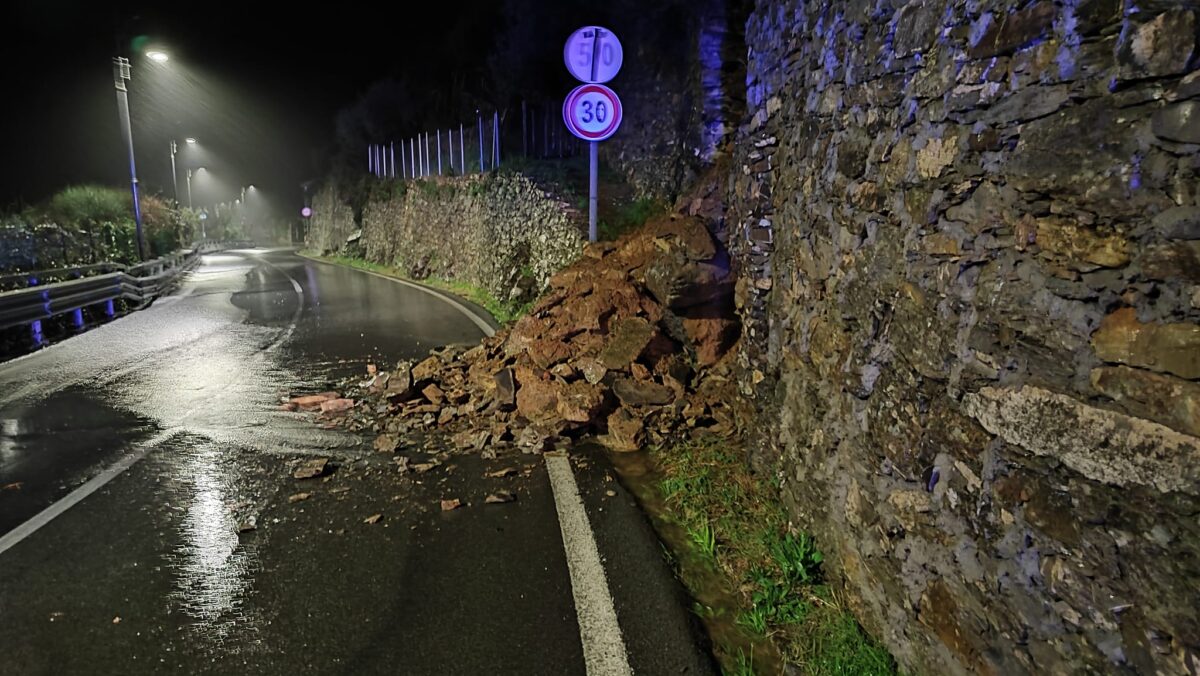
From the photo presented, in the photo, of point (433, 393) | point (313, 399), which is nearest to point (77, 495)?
point (313, 399)

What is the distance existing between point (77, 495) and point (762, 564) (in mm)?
5296

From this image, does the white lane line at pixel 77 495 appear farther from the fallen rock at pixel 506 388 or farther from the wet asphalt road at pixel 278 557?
the fallen rock at pixel 506 388

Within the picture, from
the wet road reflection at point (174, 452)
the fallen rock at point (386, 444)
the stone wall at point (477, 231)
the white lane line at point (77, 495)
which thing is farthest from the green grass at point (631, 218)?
the white lane line at point (77, 495)

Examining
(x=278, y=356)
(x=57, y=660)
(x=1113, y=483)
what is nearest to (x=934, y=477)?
(x=1113, y=483)

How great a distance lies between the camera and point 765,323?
524cm

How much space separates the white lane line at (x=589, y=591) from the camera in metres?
3.09

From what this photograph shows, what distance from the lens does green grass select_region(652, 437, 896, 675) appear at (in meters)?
3.08

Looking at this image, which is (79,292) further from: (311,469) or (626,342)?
(626,342)

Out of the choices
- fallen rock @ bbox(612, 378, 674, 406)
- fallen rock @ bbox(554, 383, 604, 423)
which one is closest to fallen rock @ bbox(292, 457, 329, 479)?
fallen rock @ bbox(554, 383, 604, 423)

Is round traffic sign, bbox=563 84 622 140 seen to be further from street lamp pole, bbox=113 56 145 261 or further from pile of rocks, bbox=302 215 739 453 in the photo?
street lamp pole, bbox=113 56 145 261

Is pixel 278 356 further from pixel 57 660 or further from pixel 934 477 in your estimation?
pixel 934 477

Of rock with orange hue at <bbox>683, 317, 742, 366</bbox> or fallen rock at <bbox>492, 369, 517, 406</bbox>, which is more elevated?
rock with orange hue at <bbox>683, 317, 742, 366</bbox>

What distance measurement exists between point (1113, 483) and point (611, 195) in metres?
12.1

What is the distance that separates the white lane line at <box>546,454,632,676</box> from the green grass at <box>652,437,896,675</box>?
1.78 feet
